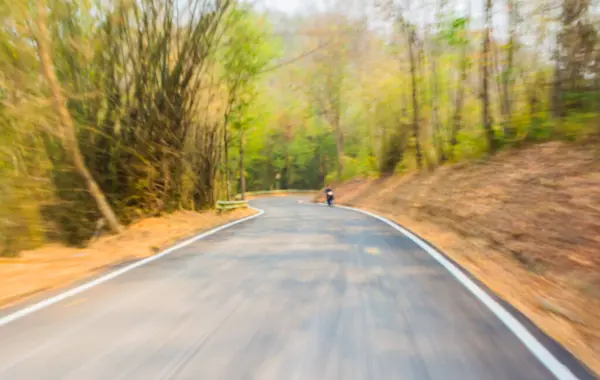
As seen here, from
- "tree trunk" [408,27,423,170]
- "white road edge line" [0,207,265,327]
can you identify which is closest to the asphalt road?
"white road edge line" [0,207,265,327]

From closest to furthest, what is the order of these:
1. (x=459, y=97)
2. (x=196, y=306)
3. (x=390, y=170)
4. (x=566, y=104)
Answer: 1. (x=196, y=306)
2. (x=566, y=104)
3. (x=459, y=97)
4. (x=390, y=170)

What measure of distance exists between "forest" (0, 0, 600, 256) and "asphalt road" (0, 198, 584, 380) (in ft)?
14.2

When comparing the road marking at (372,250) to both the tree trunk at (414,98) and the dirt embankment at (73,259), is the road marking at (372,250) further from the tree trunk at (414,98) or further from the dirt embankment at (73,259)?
the tree trunk at (414,98)

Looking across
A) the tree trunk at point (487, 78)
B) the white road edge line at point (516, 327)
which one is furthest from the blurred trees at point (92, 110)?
the tree trunk at point (487, 78)

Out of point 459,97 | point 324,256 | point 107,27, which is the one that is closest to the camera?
point 324,256

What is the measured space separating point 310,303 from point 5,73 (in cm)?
812

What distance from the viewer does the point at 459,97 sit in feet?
72.2

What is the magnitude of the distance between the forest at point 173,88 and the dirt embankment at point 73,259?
754mm

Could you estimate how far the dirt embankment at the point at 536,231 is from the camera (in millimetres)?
5740

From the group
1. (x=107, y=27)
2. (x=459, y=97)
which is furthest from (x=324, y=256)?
(x=459, y=97)

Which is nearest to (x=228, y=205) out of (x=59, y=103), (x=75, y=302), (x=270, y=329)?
(x=59, y=103)

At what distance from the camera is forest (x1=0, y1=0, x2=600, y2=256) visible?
1081cm

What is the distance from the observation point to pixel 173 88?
15047 mm

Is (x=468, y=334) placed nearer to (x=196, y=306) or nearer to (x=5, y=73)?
(x=196, y=306)
